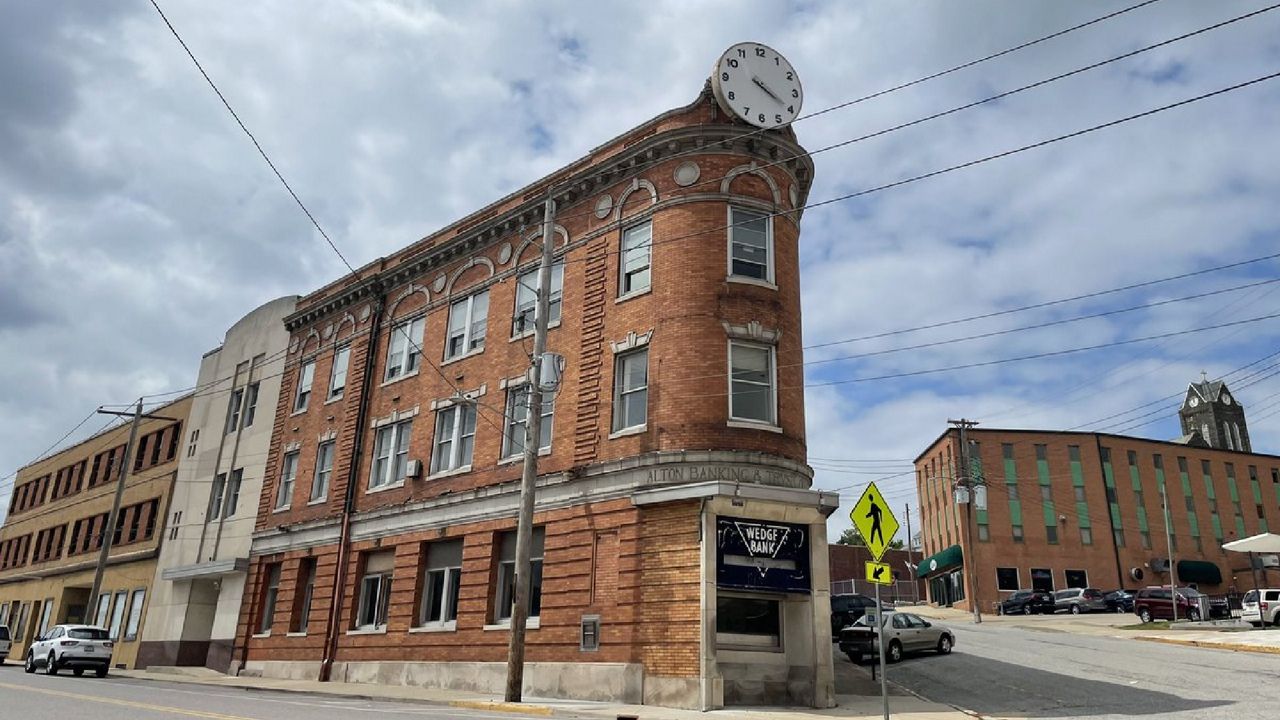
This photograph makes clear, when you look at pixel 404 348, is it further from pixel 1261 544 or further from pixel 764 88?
pixel 1261 544

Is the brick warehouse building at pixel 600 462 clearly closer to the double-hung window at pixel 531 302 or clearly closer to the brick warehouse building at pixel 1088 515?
the double-hung window at pixel 531 302

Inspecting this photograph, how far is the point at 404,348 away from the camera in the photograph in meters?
29.0

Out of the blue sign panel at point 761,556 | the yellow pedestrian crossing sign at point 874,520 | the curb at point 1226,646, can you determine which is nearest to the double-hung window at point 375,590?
the blue sign panel at point 761,556

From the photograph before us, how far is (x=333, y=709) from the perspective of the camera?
14.8 meters

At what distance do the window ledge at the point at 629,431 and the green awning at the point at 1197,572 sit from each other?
58201 mm

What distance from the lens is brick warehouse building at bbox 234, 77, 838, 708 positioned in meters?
18.2

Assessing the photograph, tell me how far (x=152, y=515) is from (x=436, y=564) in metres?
22.6

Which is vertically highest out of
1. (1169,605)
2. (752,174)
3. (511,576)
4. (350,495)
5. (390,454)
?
A: (752,174)

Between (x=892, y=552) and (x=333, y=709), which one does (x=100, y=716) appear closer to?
(x=333, y=709)

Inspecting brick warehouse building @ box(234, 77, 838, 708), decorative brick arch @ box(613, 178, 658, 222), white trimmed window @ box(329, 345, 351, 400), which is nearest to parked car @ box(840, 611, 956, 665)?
brick warehouse building @ box(234, 77, 838, 708)

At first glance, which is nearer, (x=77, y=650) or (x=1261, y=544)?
A: (x=77, y=650)

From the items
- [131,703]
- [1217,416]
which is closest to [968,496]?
[131,703]

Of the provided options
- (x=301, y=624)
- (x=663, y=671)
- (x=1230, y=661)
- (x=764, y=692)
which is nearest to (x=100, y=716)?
(x=663, y=671)

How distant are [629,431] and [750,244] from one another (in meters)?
5.51
